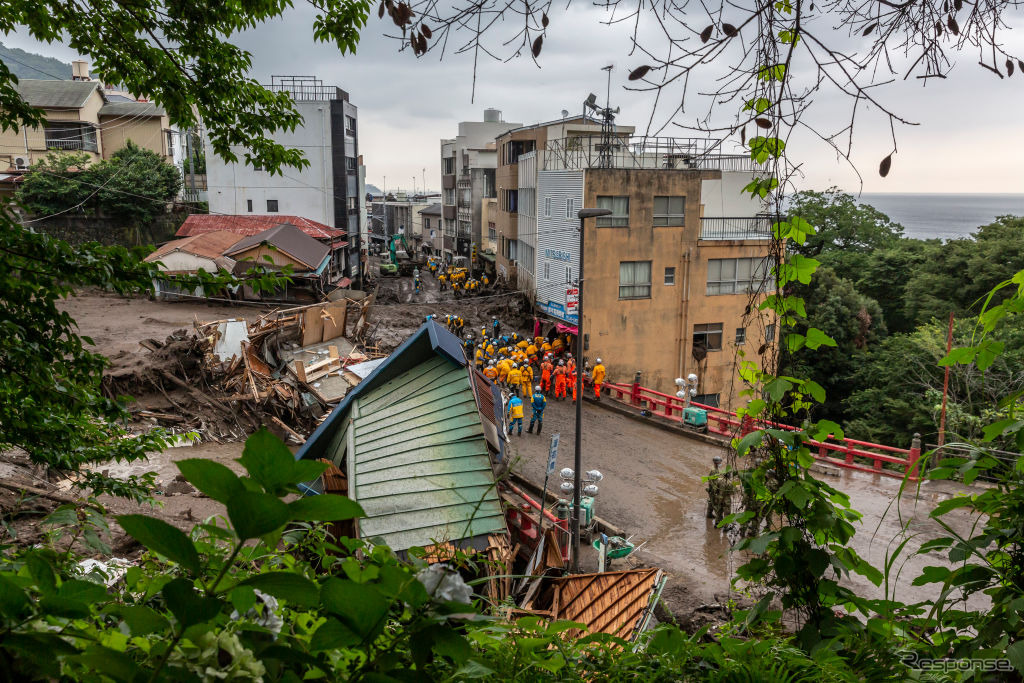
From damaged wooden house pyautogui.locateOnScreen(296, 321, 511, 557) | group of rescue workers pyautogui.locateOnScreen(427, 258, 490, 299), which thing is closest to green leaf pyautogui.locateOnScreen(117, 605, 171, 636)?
damaged wooden house pyautogui.locateOnScreen(296, 321, 511, 557)

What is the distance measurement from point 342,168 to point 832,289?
89.5 ft

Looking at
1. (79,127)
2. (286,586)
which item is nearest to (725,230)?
(286,586)

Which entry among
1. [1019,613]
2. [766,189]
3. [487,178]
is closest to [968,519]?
[1019,613]

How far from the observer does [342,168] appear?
39.6 metres

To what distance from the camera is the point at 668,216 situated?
27.3 m

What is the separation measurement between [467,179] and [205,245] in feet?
103

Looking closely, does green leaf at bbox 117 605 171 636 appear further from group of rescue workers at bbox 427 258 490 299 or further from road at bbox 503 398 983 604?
group of rescue workers at bbox 427 258 490 299

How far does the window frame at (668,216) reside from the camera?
27.1 m

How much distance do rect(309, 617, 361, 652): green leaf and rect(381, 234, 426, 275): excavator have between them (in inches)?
2213

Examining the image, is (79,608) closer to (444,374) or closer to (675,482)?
(444,374)

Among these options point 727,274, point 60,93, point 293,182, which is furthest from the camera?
point 60,93

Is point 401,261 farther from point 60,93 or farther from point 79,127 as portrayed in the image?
point 60,93

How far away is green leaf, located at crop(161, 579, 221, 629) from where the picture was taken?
1.30 m

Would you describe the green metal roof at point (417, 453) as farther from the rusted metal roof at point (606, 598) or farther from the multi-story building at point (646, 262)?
the multi-story building at point (646, 262)
